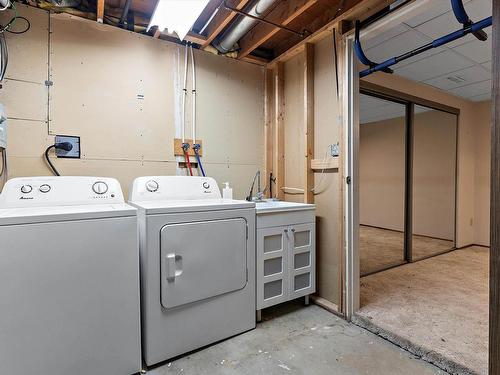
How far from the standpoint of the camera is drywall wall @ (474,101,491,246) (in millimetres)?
4344

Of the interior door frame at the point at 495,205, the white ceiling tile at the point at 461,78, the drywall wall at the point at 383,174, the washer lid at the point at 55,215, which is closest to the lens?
the interior door frame at the point at 495,205

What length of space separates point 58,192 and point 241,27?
1.92 meters

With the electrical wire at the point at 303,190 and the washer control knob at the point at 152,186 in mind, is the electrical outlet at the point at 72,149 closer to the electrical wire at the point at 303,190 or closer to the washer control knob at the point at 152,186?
the washer control knob at the point at 152,186

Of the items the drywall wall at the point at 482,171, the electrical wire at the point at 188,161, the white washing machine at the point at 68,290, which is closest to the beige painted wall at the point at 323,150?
the electrical wire at the point at 188,161

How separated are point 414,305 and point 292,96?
224 cm

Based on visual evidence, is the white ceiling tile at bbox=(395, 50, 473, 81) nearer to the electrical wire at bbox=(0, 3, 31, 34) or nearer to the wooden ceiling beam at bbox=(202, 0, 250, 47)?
the wooden ceiling beam at bbox=(202, 0, 250, 47)

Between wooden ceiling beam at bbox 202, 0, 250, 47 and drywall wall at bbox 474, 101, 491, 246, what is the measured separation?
14.7 feet

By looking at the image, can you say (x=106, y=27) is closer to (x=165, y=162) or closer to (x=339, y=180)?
(x=165, y=162)

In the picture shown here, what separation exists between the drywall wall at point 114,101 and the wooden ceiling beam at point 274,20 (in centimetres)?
23

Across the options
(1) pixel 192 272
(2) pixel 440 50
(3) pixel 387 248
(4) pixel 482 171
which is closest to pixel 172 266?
(1) pixel 192 272

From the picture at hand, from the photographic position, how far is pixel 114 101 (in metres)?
2.29

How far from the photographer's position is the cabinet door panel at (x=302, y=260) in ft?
7.69

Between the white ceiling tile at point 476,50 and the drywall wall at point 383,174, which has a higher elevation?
the white ceiling tile at point 476,50

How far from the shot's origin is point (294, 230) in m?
2.34
